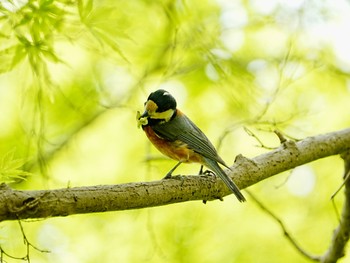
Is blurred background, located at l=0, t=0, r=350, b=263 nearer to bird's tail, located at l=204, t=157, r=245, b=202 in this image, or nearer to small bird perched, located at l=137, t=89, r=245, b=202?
small bird perched, located at l=137, t=89, r=245, b=202

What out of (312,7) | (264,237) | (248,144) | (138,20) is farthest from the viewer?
(248,144)

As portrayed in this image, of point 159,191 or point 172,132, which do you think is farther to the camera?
point 172,132

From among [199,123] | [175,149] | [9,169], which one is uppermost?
[9,169]

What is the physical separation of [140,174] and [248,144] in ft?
3.09

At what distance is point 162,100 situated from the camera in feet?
10.3

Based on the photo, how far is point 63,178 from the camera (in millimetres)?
4812

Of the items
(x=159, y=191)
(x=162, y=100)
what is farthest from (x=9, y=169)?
(x=162, y=100)

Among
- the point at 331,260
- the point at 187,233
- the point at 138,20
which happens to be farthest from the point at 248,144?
the point at 331,260

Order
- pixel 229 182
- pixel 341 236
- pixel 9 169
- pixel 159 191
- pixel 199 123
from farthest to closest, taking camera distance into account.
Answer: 1. pixel 199 123
2. pixel 341 236
3. pixel 229 182
4. pixel 159 191
5. pixel 9 169

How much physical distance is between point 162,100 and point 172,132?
20cm

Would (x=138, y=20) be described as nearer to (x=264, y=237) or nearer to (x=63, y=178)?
(x=63, y=178)

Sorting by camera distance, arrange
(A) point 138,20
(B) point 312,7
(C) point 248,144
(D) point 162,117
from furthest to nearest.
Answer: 1. (C) point 248,144
2. (A) point 138,20
3. (B) point 312,7
4. (D) point 162,117

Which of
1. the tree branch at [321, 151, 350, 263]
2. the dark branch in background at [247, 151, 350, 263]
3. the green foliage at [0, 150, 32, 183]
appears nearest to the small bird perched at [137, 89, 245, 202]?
the dark branch in background at [247, 151, 350, 263]

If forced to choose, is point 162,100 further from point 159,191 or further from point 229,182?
point 159,191
